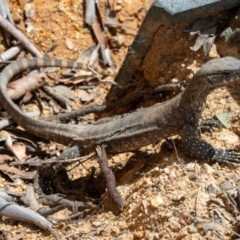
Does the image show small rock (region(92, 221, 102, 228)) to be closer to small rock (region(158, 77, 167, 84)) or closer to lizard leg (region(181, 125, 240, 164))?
lizard leg (region(181, 125, 240, 164))

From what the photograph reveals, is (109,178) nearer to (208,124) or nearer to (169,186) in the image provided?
(169,186)

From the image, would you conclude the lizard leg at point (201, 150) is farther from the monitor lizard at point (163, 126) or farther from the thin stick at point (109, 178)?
the thin stick at point (109, 178)

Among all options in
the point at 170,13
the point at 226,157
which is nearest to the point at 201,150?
the point at 226,157

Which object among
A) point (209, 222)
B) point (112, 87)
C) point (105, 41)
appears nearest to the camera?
point (209, 222)

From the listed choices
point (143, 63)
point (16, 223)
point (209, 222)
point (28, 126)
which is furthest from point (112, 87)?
point (209, 222)

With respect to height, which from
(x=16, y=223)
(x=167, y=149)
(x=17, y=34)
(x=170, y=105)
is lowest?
(x=16, y=223)

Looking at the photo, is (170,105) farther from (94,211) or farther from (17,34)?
(17,34)

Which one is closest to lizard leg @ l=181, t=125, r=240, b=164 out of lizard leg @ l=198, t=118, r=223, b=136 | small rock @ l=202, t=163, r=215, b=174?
small rock @ l=202, t=163, r=215, b=174

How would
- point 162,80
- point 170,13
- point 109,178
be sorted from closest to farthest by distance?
1. point 109,178
2. point 170,13
3. point 162,80
